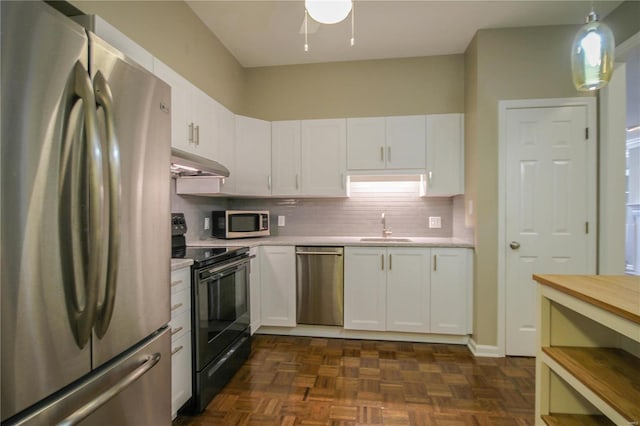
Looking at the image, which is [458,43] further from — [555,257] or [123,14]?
[123,14]

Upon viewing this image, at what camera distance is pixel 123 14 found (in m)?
1.78

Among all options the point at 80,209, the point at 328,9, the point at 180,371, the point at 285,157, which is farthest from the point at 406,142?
the point at 80,209

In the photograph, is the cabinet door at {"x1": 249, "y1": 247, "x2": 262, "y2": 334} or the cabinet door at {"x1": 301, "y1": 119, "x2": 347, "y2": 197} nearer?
the cabinet door at {"x1": 249, "y1": 247, "x2": 262, "y2": 334}

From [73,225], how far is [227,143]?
7.17 feet

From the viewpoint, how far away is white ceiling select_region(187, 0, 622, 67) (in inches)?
92.0

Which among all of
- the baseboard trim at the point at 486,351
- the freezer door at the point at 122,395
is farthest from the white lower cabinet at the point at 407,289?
the freezer door at the point at 122,395

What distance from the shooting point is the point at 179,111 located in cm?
211

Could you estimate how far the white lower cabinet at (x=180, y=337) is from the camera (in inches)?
65.2

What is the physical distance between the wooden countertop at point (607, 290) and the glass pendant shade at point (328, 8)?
1.70 m

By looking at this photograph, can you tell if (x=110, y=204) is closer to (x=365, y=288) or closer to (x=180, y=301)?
(x=180, y=301)

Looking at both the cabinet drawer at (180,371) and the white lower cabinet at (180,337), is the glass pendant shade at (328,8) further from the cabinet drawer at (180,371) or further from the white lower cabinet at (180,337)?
the cabinet drawer at (180,371)

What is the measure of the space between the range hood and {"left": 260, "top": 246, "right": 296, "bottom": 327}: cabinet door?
0.93 meters

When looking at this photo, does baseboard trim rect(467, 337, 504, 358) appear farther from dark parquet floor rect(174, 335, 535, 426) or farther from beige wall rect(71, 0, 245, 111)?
beige wall rect(71, 0, 245, 111)

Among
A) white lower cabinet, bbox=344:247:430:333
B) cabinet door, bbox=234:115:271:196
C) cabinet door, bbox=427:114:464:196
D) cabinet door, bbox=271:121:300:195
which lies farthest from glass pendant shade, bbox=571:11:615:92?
cabinet door, bbox=234:115:271:196
